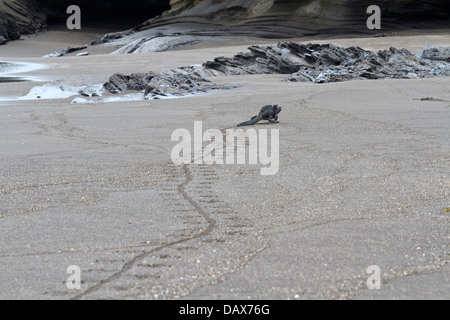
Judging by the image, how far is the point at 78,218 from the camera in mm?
3090

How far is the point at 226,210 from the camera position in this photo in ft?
10.5

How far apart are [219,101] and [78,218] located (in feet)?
14.7

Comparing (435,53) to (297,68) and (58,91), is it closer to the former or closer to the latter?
(297,68)

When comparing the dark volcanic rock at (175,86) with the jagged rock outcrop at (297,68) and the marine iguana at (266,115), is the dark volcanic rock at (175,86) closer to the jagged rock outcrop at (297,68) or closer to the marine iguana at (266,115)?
the jagged rock outcrop at (297,68)

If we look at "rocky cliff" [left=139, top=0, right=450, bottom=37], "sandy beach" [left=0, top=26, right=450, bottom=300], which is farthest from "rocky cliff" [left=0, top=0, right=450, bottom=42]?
"sandy beach" [left=0, top=26, right=450, bottom=300]

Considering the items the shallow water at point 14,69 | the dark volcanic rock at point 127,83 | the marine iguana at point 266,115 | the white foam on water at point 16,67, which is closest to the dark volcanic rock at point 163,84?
the dark volcanic rock at point 127,83

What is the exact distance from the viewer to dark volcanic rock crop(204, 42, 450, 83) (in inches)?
378

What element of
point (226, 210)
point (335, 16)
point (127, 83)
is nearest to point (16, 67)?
point (127, 83)

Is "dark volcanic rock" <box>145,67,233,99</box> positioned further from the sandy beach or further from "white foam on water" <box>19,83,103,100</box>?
the sandy beach

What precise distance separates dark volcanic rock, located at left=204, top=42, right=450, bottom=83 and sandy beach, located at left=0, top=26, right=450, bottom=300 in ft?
10.6

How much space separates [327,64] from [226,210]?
8.44 m

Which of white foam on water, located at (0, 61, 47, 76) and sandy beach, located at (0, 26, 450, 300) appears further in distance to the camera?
white foam on water, located at (0, 61, 47, 76)

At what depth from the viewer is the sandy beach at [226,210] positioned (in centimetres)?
232

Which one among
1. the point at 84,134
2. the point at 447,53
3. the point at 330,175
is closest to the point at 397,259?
the point at 330,175
